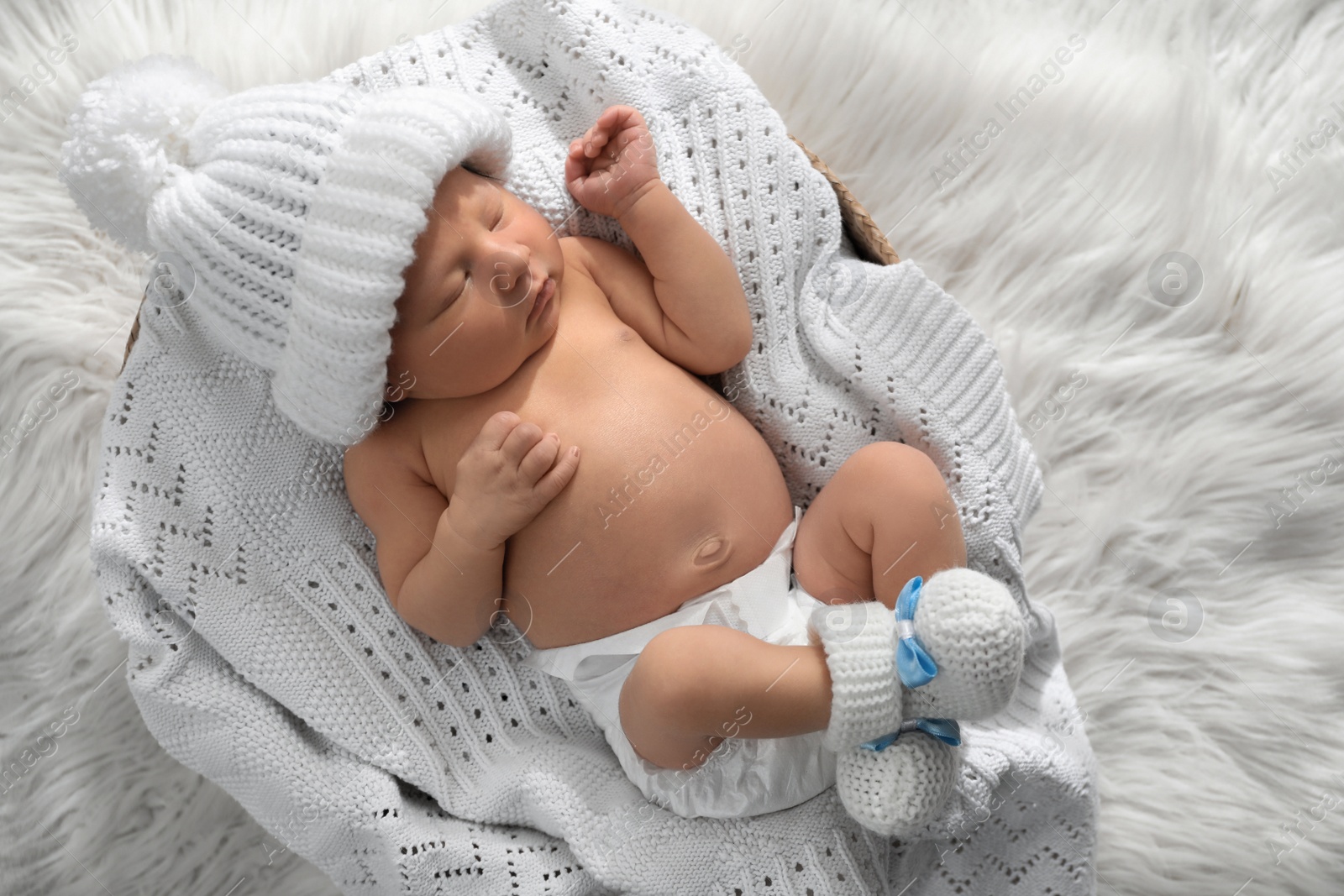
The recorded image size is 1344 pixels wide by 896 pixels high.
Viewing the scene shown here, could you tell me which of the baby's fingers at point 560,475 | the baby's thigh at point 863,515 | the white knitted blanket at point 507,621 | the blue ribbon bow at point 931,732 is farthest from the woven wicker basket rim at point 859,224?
the blue ribbon bow at point 931,732

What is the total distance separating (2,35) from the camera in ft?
5.00

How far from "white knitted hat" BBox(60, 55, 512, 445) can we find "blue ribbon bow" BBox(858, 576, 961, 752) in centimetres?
65

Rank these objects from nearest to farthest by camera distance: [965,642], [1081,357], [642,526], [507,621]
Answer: [965,642] → [642,526] → [507,621] → [1081,357]

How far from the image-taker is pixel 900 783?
102cm

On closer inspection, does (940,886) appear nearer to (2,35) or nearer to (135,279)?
(135,279)

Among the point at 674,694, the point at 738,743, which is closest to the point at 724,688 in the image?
the point at 674,694

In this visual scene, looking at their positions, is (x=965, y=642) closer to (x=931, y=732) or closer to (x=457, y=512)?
(x=931, y=732)

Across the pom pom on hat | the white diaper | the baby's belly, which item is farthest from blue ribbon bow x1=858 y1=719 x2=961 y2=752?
the pom pom on hat

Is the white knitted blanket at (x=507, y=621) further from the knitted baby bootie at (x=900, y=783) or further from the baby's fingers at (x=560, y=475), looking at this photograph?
the baby's fingers at (x=560, y=475)

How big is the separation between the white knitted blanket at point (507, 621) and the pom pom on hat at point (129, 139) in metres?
0.21

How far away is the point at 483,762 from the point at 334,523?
0.40 metres

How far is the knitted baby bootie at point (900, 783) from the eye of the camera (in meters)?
1.02

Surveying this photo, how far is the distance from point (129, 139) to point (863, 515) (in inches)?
37.0

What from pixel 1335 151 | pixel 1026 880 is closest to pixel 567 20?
pixel 1335 151
